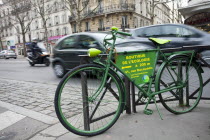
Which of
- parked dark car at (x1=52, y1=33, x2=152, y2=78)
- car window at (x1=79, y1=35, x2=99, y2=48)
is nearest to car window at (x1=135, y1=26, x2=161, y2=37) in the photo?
parked dark car at (x1=52, y1=33, x2=152, y2=78)

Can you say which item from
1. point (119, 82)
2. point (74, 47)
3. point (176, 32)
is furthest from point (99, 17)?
point (119, 82)

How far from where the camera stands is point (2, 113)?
11.7 ft

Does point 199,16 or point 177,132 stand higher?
point 199,16

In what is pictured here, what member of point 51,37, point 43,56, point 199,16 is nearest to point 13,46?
point 51,37

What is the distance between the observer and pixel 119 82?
255cm

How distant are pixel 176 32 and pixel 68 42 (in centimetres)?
415

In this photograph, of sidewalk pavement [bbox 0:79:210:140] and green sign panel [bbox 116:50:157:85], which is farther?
green sign panel [bbox 116:50:157:85]

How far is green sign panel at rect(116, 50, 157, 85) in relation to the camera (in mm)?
2594

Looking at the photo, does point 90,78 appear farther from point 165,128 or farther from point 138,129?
point 165,128

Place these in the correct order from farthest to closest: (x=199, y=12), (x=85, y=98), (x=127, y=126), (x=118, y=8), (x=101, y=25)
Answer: (x=101, y=25) < (x=118, y=8) < (x=199, y=12) < (x=127, y=126) < (x=85, y=98)

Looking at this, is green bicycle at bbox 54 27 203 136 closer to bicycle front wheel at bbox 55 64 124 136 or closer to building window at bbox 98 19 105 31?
bicycle front wheel at bbox 55 64 124 136

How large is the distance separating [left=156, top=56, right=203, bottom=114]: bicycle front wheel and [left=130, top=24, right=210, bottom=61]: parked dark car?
13.1 feet

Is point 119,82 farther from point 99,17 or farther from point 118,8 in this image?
point 99,17

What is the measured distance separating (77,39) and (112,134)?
498cm
